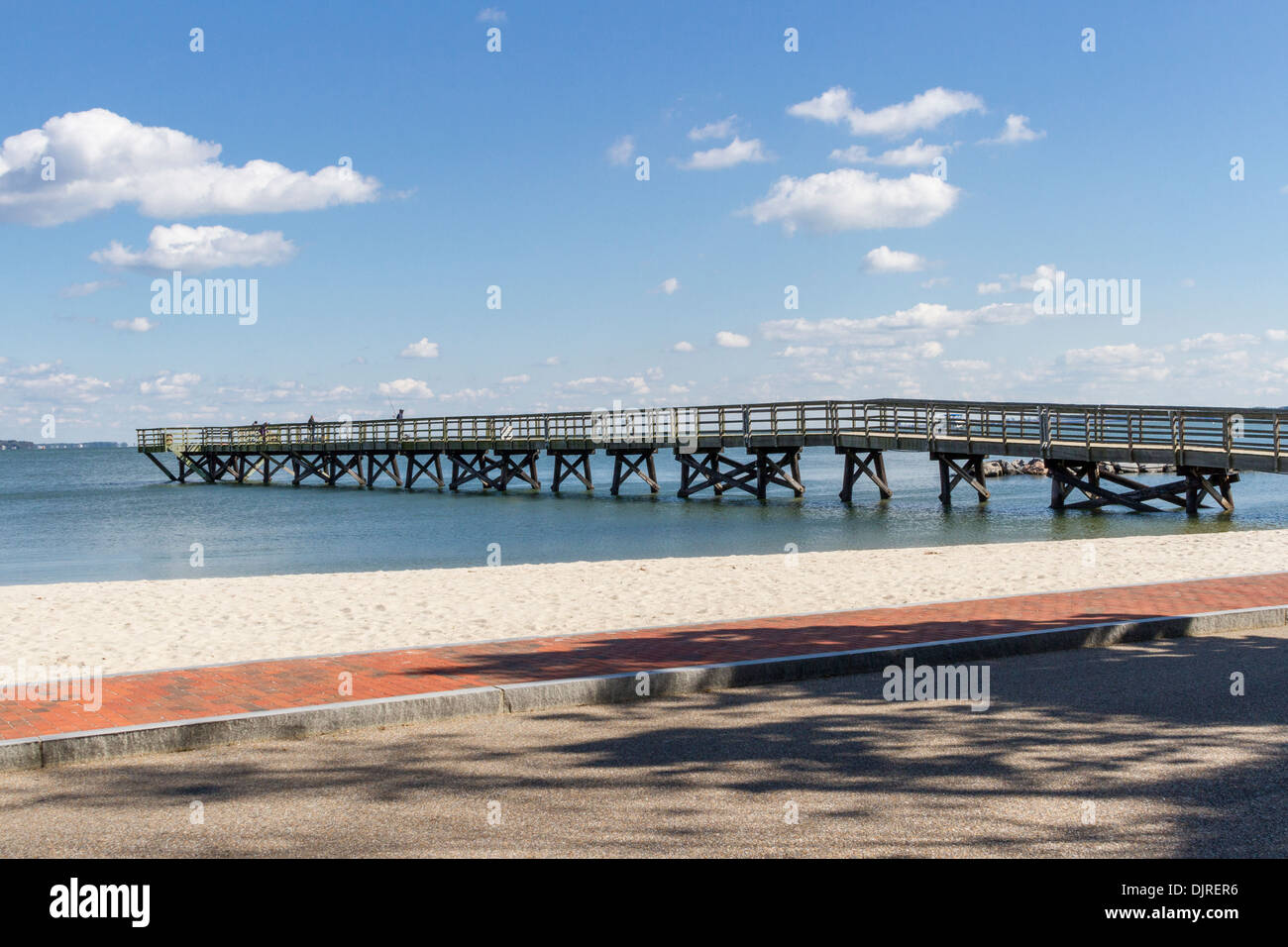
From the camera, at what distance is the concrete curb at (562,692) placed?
600 centimetres

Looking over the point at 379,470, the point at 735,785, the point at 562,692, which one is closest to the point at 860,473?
the point at 379,470

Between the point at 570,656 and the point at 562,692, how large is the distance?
44.8 inches

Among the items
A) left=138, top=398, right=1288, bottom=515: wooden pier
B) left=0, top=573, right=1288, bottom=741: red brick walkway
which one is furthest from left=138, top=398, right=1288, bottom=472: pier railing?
left=0, top=573, right=1288, bottom=741: red brick walkway

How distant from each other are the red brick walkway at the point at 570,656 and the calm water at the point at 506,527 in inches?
499

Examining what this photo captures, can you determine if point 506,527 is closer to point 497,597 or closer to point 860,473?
point 860,473

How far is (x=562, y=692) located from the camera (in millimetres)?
7082

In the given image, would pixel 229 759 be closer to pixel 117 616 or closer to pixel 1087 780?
pixel 1087 780

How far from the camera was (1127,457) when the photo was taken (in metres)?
27.9

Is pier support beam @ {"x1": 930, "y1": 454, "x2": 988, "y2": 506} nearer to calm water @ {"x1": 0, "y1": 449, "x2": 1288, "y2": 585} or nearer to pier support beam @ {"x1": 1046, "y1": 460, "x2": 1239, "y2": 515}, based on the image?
calm water @ {"x1": 0, "y1": 449, "x2": 1288, "y2": 585}

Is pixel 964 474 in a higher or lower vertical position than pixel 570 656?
higher

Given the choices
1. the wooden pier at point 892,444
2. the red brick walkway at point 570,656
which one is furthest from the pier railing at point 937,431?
the red brick walkway at point 570,656

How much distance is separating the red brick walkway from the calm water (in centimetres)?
1268

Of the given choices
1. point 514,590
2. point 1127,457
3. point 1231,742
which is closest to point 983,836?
point 1231,742
